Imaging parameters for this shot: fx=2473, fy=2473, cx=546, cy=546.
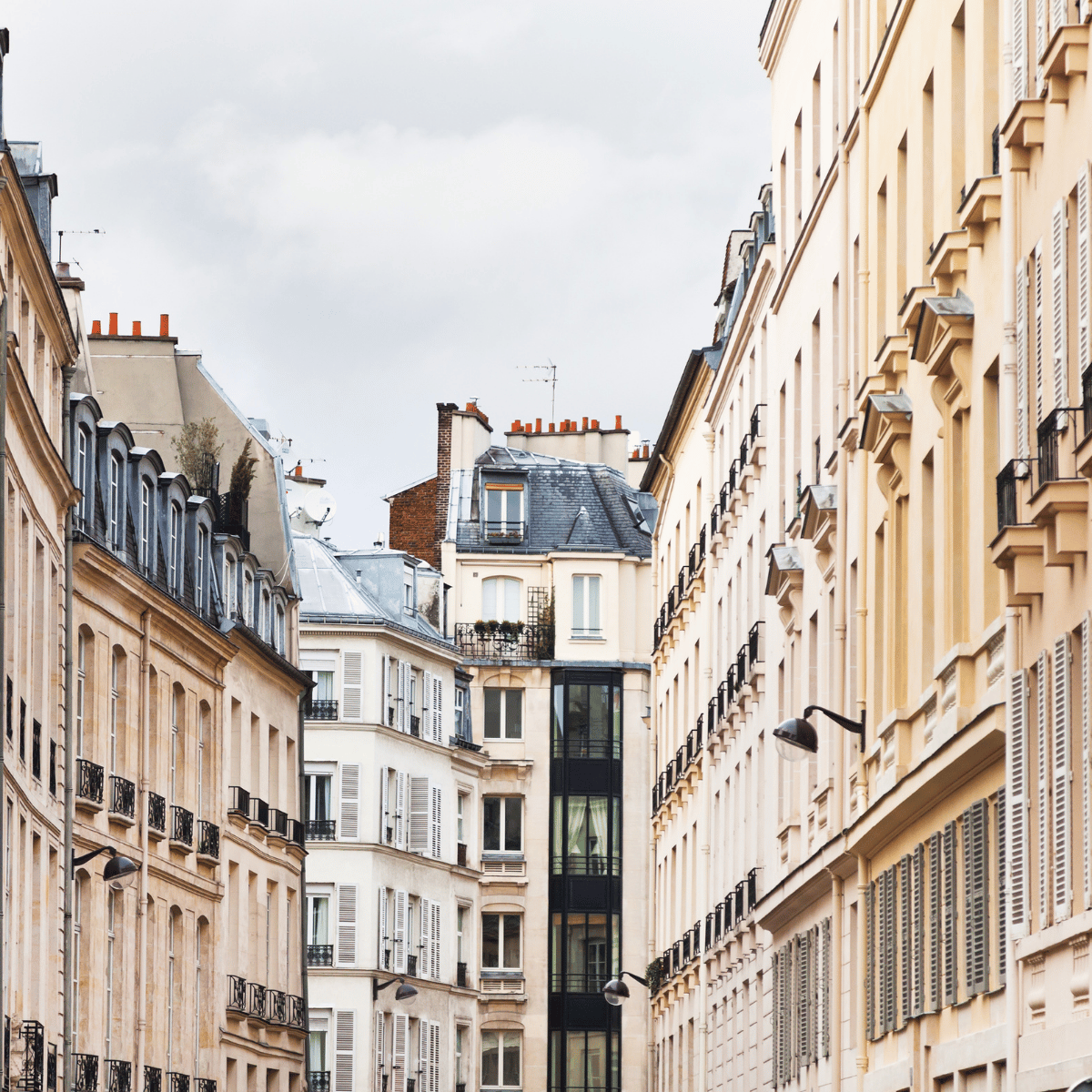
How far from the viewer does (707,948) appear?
4562 centimetres

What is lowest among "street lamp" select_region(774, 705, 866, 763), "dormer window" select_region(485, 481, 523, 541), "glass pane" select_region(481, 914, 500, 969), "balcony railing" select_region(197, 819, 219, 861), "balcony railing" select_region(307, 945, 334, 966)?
"balcony railing" select_region(307, 945, 334, 966)

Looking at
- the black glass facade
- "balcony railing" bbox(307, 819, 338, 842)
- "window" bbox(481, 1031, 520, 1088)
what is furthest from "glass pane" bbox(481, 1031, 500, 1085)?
"balcony railing" bbox(307, 819, 338, 842)

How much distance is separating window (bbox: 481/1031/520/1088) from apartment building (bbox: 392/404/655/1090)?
0.12 feet

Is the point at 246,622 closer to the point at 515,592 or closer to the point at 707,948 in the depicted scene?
the point at 707,948

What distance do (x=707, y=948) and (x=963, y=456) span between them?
25.5 meters

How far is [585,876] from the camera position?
69.9 metres

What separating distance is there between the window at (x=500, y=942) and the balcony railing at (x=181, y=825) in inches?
1086

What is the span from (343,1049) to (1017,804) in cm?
4491

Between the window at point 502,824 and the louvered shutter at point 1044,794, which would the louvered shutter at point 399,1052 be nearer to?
the window at point 502,824

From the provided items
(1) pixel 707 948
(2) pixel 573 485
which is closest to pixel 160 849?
(1) pixel 707 948

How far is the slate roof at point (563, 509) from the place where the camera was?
240ft

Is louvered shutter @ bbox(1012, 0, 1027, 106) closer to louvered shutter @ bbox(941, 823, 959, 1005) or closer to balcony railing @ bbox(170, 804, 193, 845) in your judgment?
louvered shutter @ bbox(941, 823, 959, 1005)

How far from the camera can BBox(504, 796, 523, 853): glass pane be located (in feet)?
229

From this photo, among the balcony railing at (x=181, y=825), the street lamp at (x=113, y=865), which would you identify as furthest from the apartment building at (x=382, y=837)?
the street lamp at (x=113, y=865)
